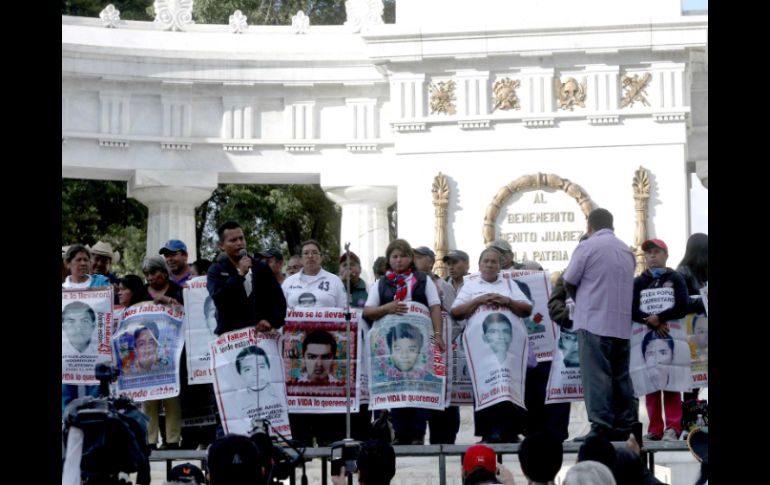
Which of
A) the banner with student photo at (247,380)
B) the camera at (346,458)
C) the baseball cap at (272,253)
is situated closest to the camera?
the camera at (346,458)

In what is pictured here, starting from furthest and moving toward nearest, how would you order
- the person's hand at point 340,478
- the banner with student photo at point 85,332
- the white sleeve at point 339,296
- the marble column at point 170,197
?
the marble column at point 170,197, the white sleeve at point 339,296, the banner with student photo at point 85,332, the person's hand at point 340,478

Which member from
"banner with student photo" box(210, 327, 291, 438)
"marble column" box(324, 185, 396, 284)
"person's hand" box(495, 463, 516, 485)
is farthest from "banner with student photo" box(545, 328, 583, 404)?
"marble column" box(324, 185, 396, 284)

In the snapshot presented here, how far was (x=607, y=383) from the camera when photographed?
38.3ft

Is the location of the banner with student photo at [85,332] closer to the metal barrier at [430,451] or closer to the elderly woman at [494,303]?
the metal barrier at [430,451]

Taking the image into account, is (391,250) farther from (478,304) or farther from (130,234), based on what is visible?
(130,234)

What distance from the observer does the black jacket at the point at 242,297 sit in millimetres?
12133

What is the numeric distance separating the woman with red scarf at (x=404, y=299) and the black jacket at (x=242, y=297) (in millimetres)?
1138

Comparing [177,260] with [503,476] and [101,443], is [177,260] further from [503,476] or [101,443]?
[503,476]

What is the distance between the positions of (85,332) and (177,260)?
116 centimetres

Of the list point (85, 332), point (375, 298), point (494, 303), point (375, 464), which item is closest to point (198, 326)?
point (85, 332)

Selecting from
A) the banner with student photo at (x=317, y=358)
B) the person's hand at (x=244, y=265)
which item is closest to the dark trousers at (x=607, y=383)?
the banner with student photo at (x=317, y=358)

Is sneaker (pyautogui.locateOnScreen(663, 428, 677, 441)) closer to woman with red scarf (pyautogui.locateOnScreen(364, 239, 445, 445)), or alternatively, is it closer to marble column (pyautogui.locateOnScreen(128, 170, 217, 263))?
woman with red scarf (pyautogui.locateOnScreen(364, 239, 445, 445))

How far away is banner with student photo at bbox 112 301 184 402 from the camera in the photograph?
13.1 meters

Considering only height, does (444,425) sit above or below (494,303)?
below
